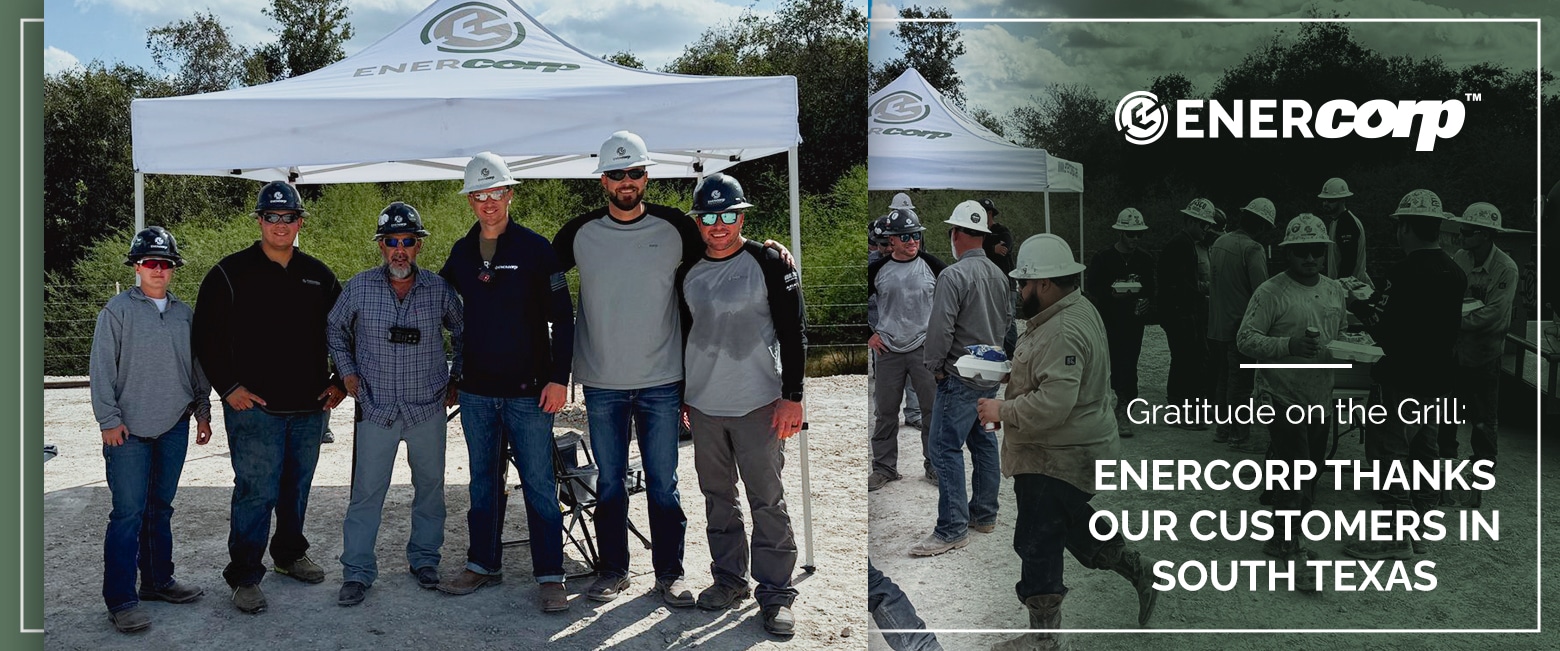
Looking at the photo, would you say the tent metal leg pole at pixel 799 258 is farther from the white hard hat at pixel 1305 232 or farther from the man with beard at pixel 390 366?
the white hard hat at pixel 1305 232

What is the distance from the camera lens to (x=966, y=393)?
10.7 feet

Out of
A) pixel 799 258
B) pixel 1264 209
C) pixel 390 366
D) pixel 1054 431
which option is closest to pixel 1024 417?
pixel 1054 431

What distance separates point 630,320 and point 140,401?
1.58 m

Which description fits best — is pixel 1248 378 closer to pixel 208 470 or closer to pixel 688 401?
pixel 688 401

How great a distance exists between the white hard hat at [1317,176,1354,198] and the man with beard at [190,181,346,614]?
3.14m

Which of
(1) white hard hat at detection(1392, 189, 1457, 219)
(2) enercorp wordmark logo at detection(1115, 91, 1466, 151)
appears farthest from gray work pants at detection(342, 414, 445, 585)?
(1) white hard hat at detection(1392, 189, 1457, 219)

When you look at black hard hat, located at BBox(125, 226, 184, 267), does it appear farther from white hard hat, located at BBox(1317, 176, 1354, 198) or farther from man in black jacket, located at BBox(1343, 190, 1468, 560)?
man in black jacket, located at BBox(1343, 190, 1468, 560)

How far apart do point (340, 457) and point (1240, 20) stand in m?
5.51

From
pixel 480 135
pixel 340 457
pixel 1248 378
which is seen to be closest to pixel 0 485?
pixel 340 457

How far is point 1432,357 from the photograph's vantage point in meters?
3.11

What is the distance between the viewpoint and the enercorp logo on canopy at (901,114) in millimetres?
2980

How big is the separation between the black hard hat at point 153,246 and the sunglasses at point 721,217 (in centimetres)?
171

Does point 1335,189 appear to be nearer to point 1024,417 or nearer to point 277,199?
point 1024,417

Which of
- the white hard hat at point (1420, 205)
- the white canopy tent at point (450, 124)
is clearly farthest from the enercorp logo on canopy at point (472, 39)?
the white hard hat at point (1420, 205)
